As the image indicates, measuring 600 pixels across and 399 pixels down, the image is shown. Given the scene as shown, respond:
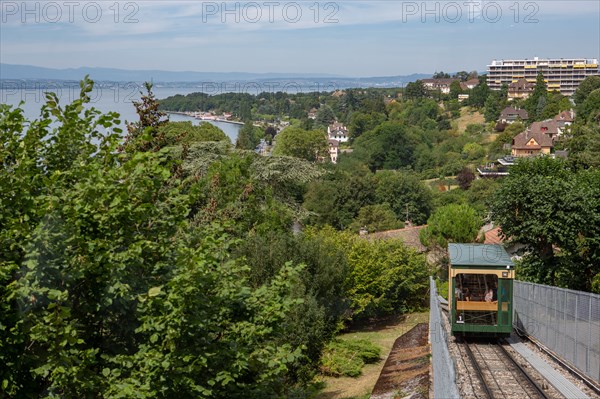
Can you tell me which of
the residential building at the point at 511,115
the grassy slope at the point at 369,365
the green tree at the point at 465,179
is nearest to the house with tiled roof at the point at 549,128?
the residential building at the point at 511,115

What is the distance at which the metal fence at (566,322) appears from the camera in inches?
649

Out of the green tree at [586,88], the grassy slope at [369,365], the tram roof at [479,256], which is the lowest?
the grassy slope at [369,365]

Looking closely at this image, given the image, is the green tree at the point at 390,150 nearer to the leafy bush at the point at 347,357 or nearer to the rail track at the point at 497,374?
Result: the leafy bush at the point at 347,357

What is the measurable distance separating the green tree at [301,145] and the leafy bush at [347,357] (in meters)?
88.6

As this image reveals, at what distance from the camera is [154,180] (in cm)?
1085

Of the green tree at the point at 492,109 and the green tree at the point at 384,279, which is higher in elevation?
the green tree at the point at 492,109

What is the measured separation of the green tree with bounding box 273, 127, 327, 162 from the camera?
390 feet

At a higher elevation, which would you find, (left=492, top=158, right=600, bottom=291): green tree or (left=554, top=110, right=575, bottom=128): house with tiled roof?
(left=554, top=110, right=575, bottom=128): house with tiled roof

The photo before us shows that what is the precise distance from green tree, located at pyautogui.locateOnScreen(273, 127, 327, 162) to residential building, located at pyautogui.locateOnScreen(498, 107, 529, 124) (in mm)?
63128

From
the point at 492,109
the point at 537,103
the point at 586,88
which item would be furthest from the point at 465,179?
the point at 492,109

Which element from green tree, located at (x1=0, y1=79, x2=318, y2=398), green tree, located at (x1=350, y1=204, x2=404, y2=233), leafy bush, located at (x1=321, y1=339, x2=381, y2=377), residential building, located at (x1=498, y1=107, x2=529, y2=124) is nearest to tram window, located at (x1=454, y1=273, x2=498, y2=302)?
leafy bush, located at (x1=321, y1=339, x2=381, y2=377)

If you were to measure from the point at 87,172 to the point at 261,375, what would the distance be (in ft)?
14.2

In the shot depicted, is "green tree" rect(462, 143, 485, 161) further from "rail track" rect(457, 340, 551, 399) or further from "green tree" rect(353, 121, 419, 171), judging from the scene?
"rail track" rect(457, 340, 551, 399)

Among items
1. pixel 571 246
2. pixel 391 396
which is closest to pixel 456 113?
pixel 571 246
